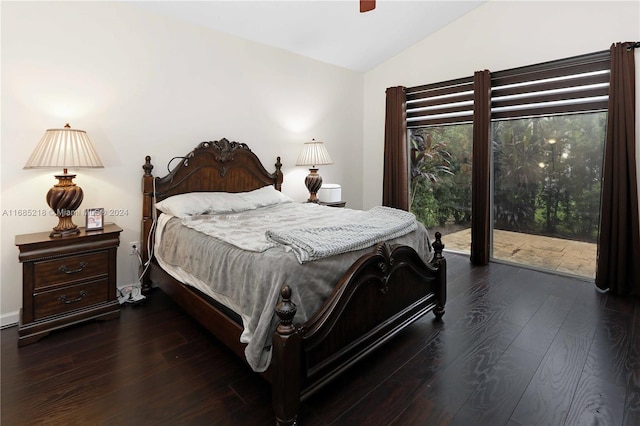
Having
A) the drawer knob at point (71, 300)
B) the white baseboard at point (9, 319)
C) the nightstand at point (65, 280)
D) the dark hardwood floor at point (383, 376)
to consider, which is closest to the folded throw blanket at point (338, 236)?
the dark hardwood floor at point (383, 376)

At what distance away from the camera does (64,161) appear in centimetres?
232

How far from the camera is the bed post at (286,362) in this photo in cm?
142

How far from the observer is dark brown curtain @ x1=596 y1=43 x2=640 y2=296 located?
293cm

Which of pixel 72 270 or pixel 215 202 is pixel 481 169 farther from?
pixel 72 270

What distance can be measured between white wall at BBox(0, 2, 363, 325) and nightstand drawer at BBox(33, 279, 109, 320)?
492mm

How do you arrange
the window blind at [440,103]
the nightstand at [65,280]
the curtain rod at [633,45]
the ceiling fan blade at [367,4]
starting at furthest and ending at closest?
the window blind at [440,103] < the curtain rod at [633,45] < the ceiling fan blade at [367,4] < the nightstand at [65,280]

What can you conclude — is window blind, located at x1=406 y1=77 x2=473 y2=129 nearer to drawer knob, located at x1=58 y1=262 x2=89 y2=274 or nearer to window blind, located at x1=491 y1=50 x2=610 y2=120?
window blind, located at x1=491 y1=50 x2=610 y2=120

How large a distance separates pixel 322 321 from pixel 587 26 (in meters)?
3.74

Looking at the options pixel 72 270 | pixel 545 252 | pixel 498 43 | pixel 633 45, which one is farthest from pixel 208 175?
pixel 633 45

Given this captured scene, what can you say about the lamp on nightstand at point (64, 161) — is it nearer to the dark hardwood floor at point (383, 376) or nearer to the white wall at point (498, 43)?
the dark hardwood floor at point (383, 376)

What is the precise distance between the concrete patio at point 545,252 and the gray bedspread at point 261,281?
278 cm

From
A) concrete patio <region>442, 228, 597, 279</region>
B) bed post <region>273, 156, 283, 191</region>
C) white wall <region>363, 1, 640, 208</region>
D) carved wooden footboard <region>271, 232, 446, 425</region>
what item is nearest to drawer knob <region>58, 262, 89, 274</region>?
carved wooden footboard <region>271, 232, 446, 425</region>

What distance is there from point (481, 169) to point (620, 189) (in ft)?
4.07

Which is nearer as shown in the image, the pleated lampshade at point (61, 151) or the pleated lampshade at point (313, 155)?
the pleated lampshade at point (61, 151)
